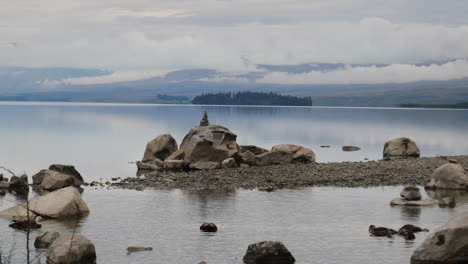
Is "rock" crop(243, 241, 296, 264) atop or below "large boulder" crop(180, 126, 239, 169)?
below

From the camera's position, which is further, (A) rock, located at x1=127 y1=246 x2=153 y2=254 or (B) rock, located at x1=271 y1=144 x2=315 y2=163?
(B) rock, located at x1=271 y1=144 x2=315 y2=163

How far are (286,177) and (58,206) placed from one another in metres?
21.2

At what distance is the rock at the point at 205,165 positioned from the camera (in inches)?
2394

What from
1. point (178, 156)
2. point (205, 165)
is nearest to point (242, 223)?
point (205, 165)

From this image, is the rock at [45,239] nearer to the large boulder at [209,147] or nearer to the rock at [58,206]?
the rock at [58,206]

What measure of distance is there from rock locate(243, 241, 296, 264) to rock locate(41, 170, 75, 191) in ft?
81.0

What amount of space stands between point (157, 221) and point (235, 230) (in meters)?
4.73

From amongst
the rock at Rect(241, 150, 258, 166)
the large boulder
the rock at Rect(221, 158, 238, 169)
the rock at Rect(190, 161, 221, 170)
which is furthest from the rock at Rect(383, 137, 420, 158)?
the rock at Rect(190, 161, 221, 170)

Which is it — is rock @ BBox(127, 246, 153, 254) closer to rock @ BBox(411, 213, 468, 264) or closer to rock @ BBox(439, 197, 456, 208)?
rock @ BBox(411, 213, 468, 264)

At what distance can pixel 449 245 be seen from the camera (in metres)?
26.0

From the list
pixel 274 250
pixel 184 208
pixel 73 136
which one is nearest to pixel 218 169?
pixel 184 208

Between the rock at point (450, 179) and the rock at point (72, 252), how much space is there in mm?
29462

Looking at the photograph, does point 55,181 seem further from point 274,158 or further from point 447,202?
point 447,202

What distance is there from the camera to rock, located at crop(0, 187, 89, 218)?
37381mm
